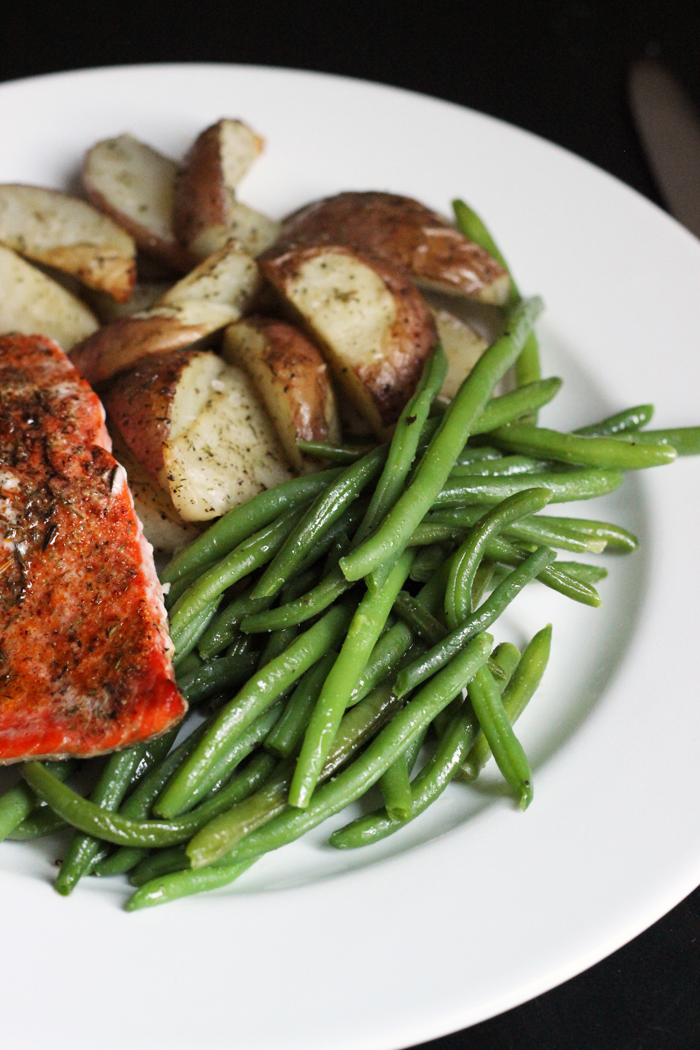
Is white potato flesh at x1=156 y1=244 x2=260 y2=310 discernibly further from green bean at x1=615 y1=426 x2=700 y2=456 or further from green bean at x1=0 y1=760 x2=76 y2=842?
green bean at x1=0 y1=760 x2=76 y2=842

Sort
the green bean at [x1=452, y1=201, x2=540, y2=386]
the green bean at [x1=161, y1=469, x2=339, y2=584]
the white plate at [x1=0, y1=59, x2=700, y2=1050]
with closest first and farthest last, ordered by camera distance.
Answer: the white plate at [x1=0, y1=59, x2=700, y2=1050]
the green bean at [x1=161, y1=469, x2=339, y2=584]
the green bean at [x1=452, y1=201, x2=540, y2=386]

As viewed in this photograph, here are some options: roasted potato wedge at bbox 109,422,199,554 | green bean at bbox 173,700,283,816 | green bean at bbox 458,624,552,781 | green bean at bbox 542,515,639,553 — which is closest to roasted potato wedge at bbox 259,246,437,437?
green bean at bbox 542,515,639,553

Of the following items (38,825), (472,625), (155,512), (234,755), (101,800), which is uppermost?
(472,625)

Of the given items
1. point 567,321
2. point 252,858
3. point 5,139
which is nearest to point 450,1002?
point 252,858

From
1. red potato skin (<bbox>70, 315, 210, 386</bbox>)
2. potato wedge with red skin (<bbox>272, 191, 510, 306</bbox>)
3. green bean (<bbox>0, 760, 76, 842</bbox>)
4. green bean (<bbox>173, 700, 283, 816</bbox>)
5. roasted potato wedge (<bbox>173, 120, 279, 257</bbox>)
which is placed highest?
potato wedge with red skin (<bbox>272, 191, 510, 306</bbox>)

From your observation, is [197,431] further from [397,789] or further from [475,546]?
[397,789]

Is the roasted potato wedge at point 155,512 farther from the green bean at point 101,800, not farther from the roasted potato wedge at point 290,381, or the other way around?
the green bean at point 101,800

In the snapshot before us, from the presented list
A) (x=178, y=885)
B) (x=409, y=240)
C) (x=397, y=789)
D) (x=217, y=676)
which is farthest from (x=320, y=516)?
(x=409, y=240)
